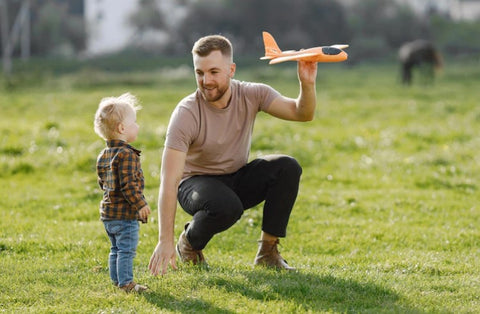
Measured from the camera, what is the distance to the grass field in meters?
5.07

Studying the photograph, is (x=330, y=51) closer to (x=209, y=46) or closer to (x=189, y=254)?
(x=209, y=46)

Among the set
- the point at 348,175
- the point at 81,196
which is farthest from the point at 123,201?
the point at 348,175

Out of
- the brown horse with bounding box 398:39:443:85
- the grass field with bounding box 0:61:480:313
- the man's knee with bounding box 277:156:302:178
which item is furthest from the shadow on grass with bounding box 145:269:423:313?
the brown horse with bounding box 398:39:443:85

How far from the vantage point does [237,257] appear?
6.80 meters

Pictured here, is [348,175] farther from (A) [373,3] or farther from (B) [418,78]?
(A) [373,3]

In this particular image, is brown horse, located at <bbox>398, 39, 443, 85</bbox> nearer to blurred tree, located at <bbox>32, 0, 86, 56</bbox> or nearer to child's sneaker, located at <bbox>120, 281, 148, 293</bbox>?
child's sneaker, located at <bbox>120, 281, 148, 293</bbox>

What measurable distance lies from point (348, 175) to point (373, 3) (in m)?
56.6

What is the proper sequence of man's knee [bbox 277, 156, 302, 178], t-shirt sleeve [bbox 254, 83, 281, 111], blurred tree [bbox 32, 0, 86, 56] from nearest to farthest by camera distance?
man's knee [bbox 277, 156, 302, 178] → t-shirt sleeve [bbox 254, 83, 281, 111] → blurred tree [bbox 32, 0, 86, 56]

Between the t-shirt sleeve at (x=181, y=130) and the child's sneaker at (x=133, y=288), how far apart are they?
1.10 m

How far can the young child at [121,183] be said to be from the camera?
505 centimetres

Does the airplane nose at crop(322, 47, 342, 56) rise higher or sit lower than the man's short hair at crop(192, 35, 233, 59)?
lower

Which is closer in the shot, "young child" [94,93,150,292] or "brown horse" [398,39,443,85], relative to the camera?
"young child" [94,93,150,292]

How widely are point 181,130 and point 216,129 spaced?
36cm

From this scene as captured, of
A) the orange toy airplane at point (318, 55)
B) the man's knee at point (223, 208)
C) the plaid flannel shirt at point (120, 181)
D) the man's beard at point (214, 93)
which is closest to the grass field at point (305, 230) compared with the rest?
the man's knee at point (223, 208)
